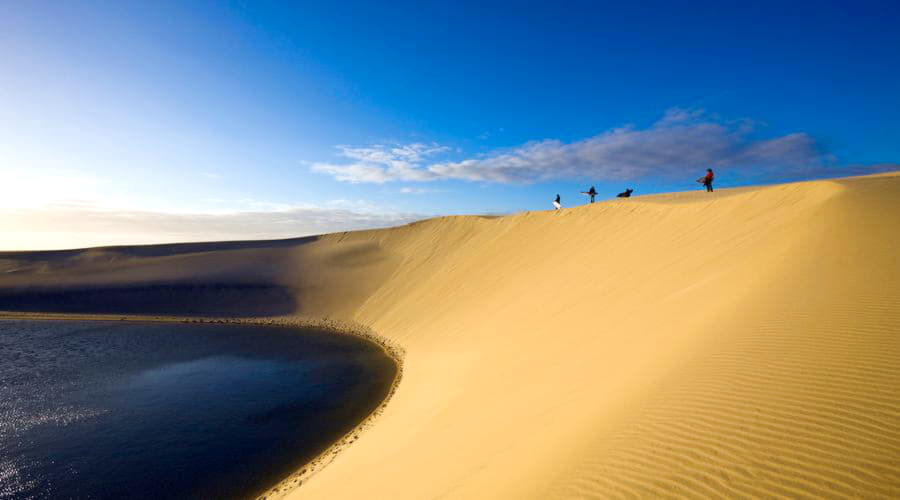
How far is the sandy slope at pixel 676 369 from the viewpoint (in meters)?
2.80

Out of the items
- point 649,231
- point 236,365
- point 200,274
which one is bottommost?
point 236,365

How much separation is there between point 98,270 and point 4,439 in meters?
36.0

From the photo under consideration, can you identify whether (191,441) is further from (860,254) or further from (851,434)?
(860,254)

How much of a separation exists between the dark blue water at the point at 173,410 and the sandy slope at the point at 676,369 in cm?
217

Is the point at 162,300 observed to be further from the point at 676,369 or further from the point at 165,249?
the point at 676,369

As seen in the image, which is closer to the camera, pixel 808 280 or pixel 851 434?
pixel 851 434

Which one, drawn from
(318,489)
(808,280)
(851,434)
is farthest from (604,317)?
(318,489)

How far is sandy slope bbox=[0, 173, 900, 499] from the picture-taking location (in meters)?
2.80

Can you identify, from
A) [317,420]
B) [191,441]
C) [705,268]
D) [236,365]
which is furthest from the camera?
[236,365]

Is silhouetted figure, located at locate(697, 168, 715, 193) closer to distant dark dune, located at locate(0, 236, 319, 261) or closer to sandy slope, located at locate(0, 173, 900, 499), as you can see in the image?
sandy slope, located at locate(0, 173, 900, 499)

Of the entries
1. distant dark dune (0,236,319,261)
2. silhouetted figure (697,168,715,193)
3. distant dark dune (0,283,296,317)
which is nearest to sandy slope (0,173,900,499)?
silhouetted figure (697,168,715,193)

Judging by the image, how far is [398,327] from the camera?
821 inches

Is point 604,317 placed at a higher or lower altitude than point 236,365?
higher

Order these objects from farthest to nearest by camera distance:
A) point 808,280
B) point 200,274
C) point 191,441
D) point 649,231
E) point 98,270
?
point 98,270 → point 200,274 → point 649,231 → point 191,441 → point 808,280
